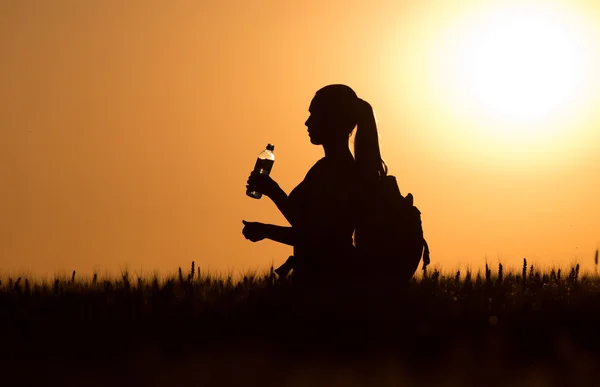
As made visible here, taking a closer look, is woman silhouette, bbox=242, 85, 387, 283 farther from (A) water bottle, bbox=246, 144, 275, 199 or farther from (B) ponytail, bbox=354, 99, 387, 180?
(A) water bottle, bbox=246, 144, 275, 199

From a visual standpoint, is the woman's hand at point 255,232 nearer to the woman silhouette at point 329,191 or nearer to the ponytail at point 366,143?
the woman silhouette at point 329,191

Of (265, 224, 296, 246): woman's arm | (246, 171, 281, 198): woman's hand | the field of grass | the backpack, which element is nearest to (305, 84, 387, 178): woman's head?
the backpack

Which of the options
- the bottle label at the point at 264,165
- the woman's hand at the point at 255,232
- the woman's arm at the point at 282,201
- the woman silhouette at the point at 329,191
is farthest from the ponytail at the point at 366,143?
the bottle label at the point at 264,165

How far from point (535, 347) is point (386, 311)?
1.20 meters

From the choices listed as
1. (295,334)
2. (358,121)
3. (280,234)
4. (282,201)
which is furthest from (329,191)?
(295,334)

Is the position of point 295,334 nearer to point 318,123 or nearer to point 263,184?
point 263,184

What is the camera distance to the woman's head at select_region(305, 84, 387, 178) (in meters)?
9.04

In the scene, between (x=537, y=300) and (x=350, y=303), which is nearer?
(x=350, y=303)

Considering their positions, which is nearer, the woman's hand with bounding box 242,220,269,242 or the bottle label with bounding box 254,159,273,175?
the woman's hand with bounding box 242,220,269,242

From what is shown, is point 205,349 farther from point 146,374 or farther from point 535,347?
point 535,347

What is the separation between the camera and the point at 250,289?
9336mm

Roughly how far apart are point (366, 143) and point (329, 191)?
0.53 metres

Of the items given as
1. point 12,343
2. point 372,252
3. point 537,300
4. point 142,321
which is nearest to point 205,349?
point 142,321

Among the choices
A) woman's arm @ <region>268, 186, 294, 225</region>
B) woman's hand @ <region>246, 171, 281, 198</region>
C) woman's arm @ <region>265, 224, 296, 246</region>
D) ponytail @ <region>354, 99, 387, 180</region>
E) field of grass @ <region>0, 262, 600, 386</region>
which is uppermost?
ponytail @ <region>354, 99, 387, 180</region>
